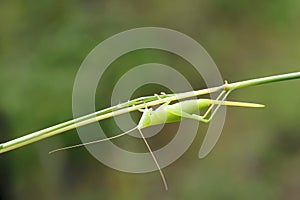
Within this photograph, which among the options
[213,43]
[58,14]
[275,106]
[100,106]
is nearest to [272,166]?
[275,106]

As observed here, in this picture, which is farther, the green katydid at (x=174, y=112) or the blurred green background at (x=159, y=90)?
the blurred green background at (x=159, y=90)

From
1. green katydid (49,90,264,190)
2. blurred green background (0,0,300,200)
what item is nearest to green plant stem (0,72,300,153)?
green katydid (49,90,264,190)

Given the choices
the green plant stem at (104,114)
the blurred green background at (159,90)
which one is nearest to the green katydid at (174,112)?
the green plant stem at (104,114)

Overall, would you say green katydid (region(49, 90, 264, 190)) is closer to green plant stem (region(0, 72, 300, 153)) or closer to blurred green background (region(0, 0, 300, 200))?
green plant stem (region(0, 72, 300, 153))

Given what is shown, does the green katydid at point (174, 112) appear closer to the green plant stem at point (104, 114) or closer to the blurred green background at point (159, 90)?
the green plant stem at point (104, 114)

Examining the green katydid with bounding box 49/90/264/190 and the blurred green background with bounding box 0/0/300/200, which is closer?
the green katydid with bounding box 49/90/264/190

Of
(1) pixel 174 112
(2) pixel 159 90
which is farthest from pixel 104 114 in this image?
(2) pixel 159 90

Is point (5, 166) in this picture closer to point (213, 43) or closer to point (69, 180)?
point (69, 180)

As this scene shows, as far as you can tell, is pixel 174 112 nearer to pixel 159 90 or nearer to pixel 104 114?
pixel 104 114
